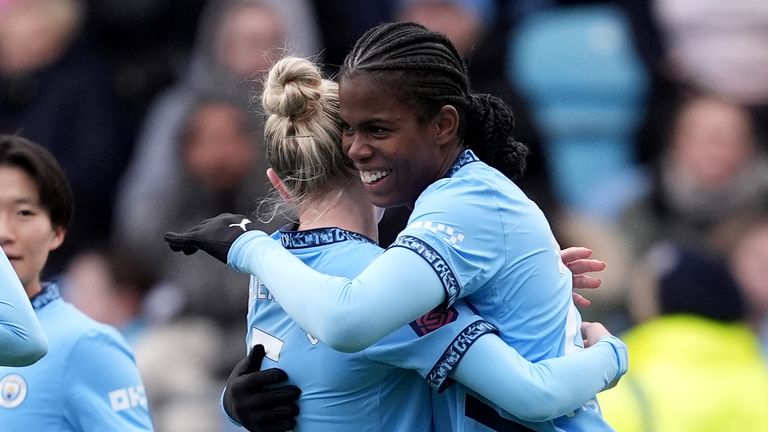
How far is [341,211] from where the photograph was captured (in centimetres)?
331

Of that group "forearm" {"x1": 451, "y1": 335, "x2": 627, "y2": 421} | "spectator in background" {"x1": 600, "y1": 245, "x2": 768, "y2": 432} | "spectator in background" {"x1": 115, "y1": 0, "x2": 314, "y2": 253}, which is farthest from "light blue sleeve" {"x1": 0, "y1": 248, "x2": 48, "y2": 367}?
"spectator in background" {"x1": 115, "y1": 0, "x2": 314, "y2": 253}

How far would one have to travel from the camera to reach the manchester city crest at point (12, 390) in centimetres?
368

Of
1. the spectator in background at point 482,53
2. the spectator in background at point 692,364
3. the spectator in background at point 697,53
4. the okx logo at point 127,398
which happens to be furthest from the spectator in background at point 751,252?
the okx logo at point 127,398

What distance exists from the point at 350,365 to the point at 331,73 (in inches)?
175

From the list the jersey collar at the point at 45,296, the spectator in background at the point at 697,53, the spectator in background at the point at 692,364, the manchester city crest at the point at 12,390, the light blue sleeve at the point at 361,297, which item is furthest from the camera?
the spectator in background at the point at 697,53

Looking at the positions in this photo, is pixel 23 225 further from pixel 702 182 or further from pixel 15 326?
pixel 702 182

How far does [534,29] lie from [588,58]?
32 cm

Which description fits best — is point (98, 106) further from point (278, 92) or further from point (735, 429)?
point (278, 92)

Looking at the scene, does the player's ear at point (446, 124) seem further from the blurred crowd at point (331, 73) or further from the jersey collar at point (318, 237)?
the blurred crowd at point (331, 73)

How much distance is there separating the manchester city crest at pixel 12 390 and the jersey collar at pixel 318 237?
2.77 feet

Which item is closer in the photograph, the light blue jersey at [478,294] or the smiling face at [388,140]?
the light blue jersey at [478,294]

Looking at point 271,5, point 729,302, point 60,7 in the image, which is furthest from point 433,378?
point 60,7

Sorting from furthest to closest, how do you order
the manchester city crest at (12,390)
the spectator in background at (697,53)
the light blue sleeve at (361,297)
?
the spectator in background at (697,53) → the manchester city crest at (12,390) → the light blue sleeve at (361,297)

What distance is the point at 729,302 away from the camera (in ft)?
20.7
